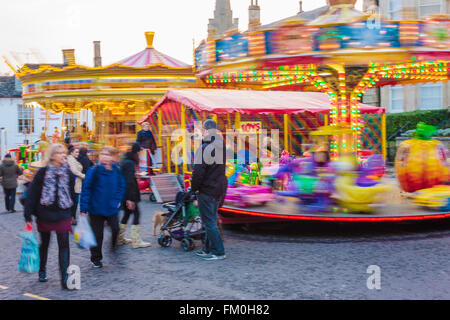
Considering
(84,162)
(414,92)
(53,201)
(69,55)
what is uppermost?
(69,55)

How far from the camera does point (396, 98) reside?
25062 mm

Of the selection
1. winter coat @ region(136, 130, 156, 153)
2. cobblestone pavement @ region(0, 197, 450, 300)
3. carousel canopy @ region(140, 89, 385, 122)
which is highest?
carousel canopy @ region(140, 89, 385, 122)

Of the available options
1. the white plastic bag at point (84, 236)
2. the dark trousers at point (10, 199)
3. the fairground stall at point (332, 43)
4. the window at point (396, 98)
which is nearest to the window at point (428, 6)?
the window at point (396, 98)

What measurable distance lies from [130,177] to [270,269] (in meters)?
2.48

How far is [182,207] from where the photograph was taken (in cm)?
791

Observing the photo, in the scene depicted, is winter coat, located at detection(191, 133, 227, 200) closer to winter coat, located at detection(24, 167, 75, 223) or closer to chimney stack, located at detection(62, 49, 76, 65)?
winter coat, located at detection(24, 167, 75, 223)

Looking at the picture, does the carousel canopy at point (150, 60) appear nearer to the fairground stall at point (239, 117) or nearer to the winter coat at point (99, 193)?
the fairground stall at point (239, 117)

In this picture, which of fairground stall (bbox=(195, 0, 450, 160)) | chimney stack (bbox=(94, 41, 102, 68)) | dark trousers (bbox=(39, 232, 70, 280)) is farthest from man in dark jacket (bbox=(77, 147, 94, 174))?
chimney stack (bbox=(94, 41, 102, 68))

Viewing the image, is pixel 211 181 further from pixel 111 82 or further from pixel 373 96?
pixel 373 96

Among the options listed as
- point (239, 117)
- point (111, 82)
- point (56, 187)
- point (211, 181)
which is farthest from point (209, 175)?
point (111, 82)

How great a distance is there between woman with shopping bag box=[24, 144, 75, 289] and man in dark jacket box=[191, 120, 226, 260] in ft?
5.63

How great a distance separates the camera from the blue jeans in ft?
22.9
